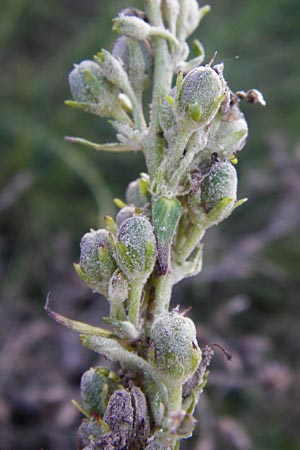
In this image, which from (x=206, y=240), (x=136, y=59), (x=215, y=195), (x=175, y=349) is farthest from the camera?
(x=206, y=240)

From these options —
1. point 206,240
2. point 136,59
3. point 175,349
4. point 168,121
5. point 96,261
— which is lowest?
point 206,240

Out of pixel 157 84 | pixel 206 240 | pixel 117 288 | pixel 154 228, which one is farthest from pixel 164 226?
pixel 206 240

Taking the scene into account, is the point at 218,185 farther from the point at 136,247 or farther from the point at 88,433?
the point at 88,433

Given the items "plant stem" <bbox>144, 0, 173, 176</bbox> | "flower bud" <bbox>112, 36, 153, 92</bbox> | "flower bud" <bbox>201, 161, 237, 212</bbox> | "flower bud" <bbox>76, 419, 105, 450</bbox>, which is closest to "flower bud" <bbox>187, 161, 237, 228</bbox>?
"flower bud" <bbox>201, 161, 237, 212</bbox>

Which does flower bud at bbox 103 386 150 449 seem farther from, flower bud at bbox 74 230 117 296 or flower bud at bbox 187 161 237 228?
flower bud at bbox 187 161 237 228

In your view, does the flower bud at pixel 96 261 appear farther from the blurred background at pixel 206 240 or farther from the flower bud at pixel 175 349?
the blurred background at pixel 206 240

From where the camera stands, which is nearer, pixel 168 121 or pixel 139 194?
pixel 168 121
